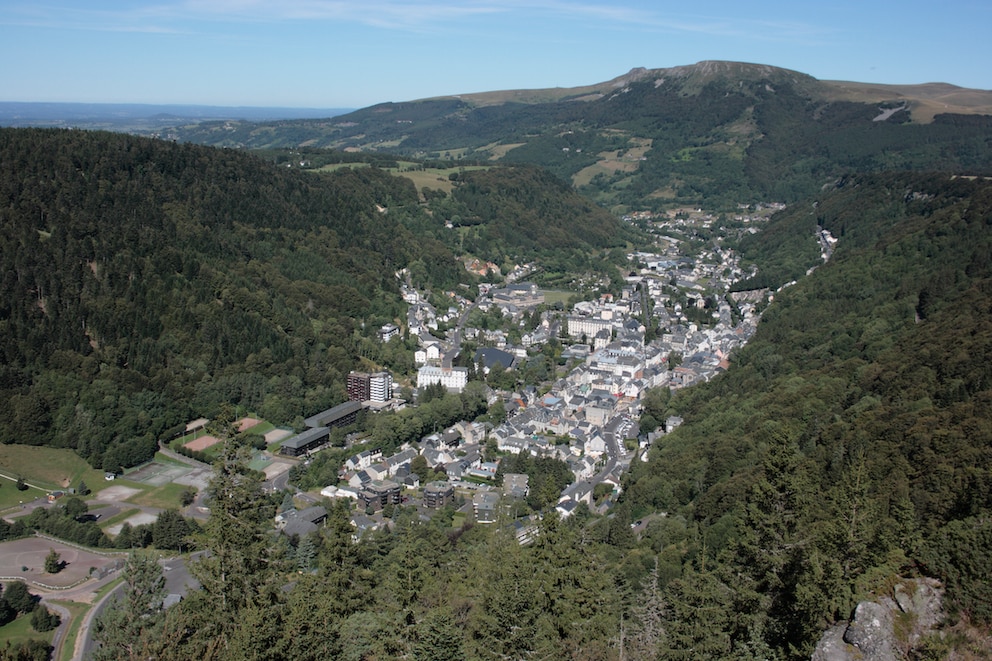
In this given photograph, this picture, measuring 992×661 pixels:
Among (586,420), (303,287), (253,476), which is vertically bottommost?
(586,420)

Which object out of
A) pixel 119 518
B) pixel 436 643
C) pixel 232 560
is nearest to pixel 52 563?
pixel 119 518

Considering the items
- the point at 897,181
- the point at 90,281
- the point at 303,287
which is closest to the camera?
the point at 90,281

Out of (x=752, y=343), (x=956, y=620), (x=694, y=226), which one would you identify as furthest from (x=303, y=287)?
(x=694, y=226)

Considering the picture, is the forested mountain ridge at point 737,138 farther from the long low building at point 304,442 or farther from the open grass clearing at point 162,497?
the open grass clearing at point 162,497

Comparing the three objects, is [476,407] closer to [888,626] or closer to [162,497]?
[162,497]

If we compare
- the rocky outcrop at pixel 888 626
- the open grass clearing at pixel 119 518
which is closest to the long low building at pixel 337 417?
the open grass clearing at pixel 119 518

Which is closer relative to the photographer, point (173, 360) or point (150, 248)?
point (173, 360)

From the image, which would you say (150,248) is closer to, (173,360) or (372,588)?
(173,360)
